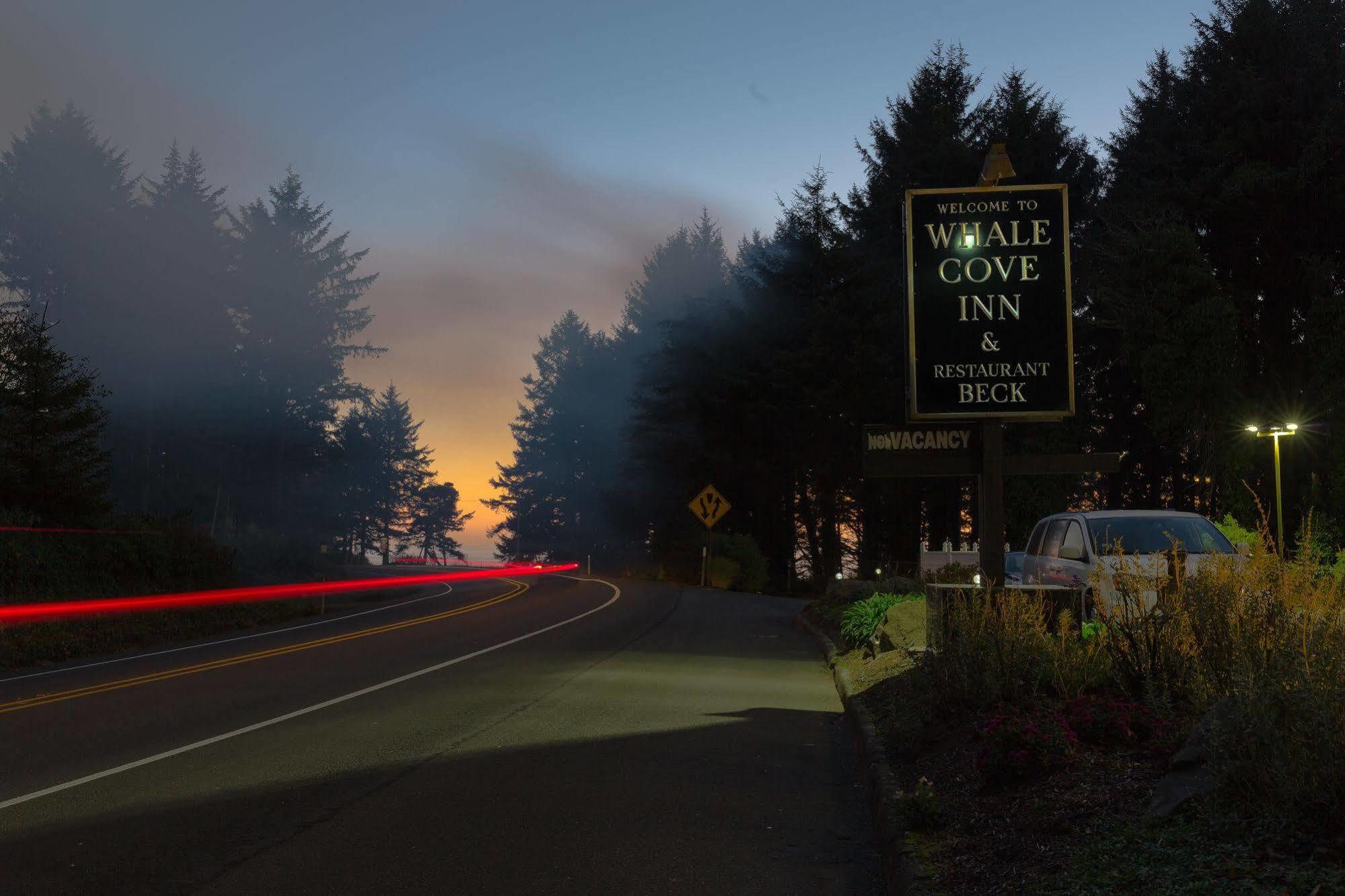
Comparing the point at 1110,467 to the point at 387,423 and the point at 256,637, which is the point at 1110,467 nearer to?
the point at 256,637

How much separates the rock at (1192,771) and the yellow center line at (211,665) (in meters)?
12.2

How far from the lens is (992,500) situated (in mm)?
12234

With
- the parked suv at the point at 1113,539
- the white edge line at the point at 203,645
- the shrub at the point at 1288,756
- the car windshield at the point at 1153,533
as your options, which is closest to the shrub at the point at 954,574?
the parked suv at the point at 1113,539

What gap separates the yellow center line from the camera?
45.0 feet

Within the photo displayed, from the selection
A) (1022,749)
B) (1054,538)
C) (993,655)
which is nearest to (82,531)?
(1054,538)

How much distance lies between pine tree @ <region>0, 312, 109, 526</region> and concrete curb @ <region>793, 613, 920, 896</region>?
Answer: 857 inches

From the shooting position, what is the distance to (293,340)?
70.3 m

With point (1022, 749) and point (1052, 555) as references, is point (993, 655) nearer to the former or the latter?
point (1022, 749)

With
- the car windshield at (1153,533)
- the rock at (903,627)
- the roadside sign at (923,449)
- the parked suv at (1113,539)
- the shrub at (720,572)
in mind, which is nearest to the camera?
the roadside sign at (923,449)

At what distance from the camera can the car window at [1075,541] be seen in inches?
567

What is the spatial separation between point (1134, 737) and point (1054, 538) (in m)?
9.20

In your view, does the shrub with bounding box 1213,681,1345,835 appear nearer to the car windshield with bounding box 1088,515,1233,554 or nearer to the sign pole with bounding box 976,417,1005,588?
the sign pole with bounding box 976,417,1005,588

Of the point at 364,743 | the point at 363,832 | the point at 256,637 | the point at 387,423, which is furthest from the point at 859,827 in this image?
the point at 387,423

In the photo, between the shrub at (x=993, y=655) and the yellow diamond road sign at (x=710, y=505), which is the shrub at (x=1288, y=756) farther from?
the yellow diamond road sign at (x=710, y=505)
